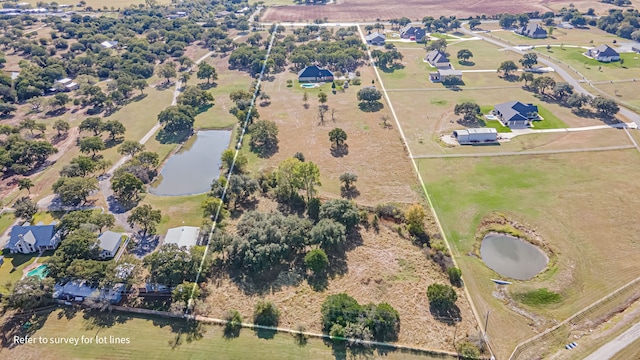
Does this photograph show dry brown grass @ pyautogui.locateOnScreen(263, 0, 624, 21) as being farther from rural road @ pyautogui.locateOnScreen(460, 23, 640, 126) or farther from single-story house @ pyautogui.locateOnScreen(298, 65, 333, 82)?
single-story house @ pyautogui.locateOnScreen(298, 65, 333, 82)

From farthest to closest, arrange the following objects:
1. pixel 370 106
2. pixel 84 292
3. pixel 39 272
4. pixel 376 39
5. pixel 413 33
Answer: pixel 413 33 → pixel 376 39 → pixel 370 106 → pixel 39 272 → pixel 84 292

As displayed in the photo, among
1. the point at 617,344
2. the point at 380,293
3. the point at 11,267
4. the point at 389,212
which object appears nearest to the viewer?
the point at 617,344

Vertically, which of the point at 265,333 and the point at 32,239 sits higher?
the point at 32,239

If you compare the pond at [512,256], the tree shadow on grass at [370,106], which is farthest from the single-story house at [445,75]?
the pond at [512,256]

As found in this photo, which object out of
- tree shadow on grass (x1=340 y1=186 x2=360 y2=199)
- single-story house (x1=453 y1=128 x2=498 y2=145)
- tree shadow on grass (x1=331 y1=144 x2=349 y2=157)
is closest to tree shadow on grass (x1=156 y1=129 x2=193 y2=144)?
tree shadow on grass (x1=331 y1=144 x2=349 y2=157)

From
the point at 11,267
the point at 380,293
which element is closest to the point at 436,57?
the point at 380,293

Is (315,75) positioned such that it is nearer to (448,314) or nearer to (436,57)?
(436,57)
